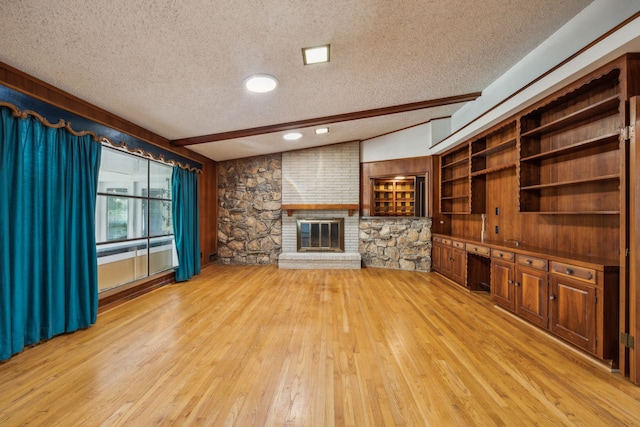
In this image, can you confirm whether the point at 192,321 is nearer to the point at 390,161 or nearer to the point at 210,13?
the point at 210,13

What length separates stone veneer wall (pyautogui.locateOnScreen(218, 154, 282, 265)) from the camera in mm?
5918

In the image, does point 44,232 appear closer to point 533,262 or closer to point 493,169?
point 533,262

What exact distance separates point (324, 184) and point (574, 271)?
14.3ft

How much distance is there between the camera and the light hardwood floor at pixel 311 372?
4.87ft

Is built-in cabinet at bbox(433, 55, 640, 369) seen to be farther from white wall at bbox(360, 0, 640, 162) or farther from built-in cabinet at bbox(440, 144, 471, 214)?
built-in cabinet at bbox(440, 144, 471, 214)

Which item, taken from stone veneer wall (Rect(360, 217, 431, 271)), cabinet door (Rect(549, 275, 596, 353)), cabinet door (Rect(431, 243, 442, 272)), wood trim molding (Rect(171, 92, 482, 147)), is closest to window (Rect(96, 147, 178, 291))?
wood trim molding (Rect(171, 92, 482, 147))

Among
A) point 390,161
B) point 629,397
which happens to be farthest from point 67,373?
point 390,161

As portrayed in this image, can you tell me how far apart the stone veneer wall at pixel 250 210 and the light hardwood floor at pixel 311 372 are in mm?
Answer: 2788

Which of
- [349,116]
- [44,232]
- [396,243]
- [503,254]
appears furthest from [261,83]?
[396,243]

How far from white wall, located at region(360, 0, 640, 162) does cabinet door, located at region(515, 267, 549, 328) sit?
6.15 ft

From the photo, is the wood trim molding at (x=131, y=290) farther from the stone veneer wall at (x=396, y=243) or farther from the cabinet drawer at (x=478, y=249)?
the cabinet drawer at (x=478, y=249)

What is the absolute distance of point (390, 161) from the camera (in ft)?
18.1

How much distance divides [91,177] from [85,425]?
2431mm

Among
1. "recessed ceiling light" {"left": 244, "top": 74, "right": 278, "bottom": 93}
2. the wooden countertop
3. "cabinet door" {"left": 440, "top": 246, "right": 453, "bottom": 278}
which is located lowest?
"cabinet door" {"left": 440, "top": 246, "right": 453, "bottom": 278}
